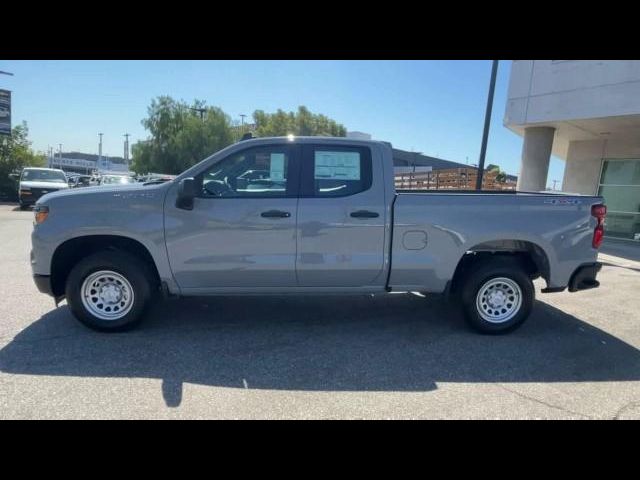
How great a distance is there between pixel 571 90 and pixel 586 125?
1.61m

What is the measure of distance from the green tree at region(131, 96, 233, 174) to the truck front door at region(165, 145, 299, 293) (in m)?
31.5

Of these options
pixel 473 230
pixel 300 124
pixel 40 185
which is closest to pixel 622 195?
pixel 473 230

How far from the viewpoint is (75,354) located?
11.6 ft

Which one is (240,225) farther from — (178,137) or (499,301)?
(178,137)

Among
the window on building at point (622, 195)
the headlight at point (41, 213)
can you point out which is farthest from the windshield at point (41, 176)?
the window on building at point (622, 195)

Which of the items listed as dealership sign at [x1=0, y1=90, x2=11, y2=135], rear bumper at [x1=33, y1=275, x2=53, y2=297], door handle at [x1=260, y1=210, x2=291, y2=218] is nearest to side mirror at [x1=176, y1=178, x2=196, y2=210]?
Answer: door handle at [x1=260, y1=210, x2=291, y2=218]

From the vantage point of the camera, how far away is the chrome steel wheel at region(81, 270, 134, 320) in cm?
396

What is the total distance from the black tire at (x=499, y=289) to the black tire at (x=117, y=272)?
3.38m

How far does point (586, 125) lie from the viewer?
13.4 m

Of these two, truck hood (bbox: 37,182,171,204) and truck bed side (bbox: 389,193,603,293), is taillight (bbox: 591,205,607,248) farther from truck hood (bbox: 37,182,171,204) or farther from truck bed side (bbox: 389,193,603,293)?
truck hood (bbox: 37,182,171,204)

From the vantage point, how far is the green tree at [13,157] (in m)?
22.5

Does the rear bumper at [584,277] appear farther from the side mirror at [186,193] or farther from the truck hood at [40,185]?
the truck hood at [40,185]
